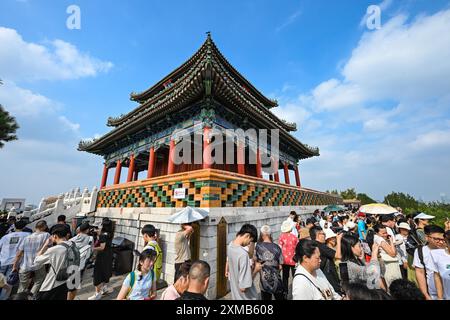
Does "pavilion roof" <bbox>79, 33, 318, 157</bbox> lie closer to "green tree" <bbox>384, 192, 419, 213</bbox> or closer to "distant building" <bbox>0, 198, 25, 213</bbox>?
"distant building" <bbox>0, 198, 25, 213</bbox>

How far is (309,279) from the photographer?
183 cm

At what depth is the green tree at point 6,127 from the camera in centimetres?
1291

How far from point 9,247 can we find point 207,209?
14.4ft

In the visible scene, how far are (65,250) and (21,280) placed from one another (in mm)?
2053

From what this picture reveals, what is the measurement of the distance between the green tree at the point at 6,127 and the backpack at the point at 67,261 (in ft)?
56.3

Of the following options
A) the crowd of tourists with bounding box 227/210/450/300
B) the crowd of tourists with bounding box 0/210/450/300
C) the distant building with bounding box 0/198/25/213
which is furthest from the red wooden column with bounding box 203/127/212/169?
the distant building with bounding box 0/198/25/213

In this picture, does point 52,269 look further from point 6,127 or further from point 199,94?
point 6,127

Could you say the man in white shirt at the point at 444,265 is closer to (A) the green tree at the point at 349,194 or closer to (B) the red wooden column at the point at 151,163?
(B) the red wooden column at the point at 151,163

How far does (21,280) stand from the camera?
12.0 ft

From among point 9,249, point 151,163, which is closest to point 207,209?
point 9,249

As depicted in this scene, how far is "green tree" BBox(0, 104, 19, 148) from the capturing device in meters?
12.9
